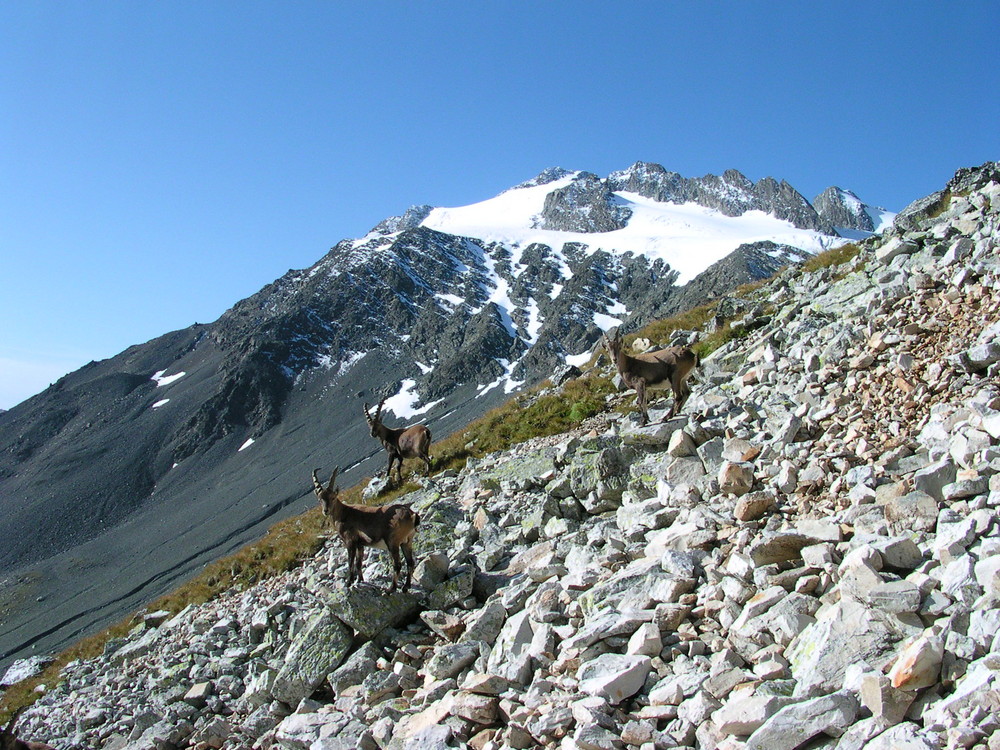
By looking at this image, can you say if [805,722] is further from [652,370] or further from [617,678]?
[652,370]

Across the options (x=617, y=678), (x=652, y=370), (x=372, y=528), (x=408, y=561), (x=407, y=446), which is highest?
(x=407, y=446)

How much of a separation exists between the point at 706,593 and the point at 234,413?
141433mm

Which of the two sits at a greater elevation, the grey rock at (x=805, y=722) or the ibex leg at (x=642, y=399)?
the ibex leg at (x=642, y=399)

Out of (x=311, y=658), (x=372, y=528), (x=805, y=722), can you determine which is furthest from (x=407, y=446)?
(x=805, y=722)

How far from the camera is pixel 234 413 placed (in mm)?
135875

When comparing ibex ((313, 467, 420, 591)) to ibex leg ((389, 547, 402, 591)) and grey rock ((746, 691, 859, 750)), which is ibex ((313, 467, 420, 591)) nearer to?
ibex leg ((389, 547, 402, 591))

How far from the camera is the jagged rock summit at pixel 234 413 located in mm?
81250

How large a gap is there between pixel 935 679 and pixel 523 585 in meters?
6.04

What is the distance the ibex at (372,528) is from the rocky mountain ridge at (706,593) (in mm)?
459

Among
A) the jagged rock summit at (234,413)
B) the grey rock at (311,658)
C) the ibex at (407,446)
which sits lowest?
the grey rock at (311,658)

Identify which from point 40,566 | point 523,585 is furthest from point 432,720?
point 40,566

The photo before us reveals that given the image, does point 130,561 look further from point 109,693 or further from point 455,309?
point 455,309

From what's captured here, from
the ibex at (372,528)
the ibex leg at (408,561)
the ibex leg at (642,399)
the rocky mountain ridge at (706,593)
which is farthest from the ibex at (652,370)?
the ibex leg at (408,561)

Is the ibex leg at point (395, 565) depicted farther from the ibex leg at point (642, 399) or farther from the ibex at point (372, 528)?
the ibex leg at point (642, 399)
